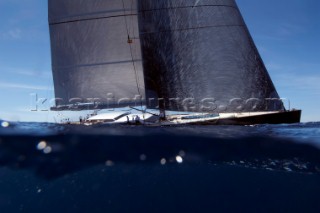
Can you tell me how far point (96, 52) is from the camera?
846 inches

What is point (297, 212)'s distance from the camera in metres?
7.90

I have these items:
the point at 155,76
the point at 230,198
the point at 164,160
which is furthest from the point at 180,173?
the point at 155,76

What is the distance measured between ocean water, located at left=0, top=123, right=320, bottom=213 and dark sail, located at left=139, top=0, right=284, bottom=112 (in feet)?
22.0

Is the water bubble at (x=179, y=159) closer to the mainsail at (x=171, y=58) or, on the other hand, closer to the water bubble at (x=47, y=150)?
the water bubble at (x=47, y=150)

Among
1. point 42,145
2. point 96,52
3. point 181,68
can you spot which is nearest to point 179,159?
point 42,145

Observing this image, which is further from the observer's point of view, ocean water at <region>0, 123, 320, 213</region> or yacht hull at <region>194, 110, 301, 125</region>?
yacht hull at <region>194, 110, 301, 125</region>

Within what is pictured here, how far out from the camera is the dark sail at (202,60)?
54.9ft

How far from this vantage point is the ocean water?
7875 millimetres

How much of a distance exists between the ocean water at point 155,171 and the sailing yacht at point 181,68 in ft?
19.9

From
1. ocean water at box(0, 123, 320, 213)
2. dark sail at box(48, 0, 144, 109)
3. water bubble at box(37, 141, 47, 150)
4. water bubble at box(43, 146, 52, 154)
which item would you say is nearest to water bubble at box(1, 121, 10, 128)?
ocean water at box(0, 123, 320, 213)

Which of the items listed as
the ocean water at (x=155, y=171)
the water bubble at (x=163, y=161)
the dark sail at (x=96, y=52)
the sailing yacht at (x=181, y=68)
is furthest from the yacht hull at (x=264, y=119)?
the water bubble at (x=163, y=161)

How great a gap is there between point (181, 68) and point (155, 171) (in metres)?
8.77

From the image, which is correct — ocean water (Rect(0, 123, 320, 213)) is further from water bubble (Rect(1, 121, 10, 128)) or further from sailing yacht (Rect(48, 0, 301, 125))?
sailing yacht (Rect(48, 0, 301, 125))

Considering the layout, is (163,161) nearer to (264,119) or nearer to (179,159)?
(179,159)
